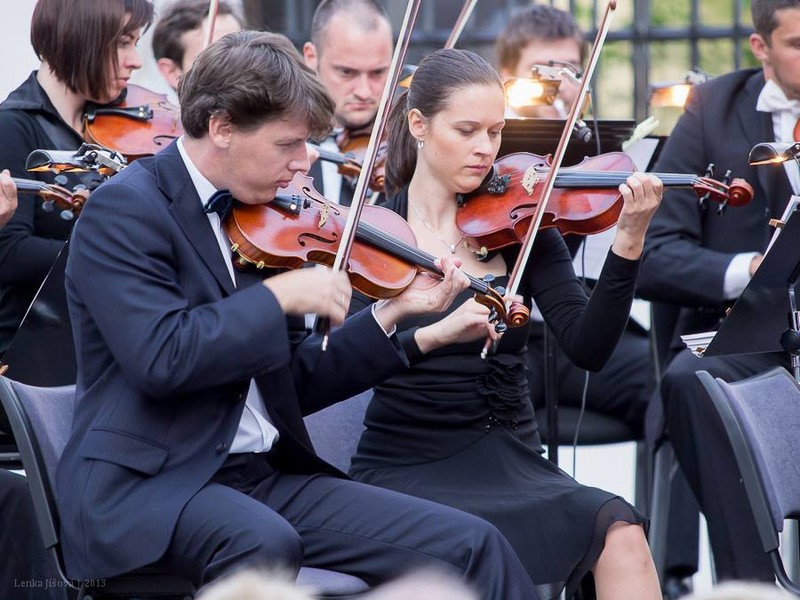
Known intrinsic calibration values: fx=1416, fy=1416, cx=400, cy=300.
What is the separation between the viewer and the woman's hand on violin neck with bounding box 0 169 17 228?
307 centimetres

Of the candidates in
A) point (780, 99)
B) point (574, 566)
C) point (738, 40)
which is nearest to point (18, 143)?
point (574, 566)

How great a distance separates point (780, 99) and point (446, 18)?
219cm

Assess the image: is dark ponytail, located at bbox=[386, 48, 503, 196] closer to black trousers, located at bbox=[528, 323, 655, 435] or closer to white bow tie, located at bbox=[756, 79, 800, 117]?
black trousers, located at bbox=[528, 323, 655, 435]

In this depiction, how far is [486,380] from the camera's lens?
3.10 meters

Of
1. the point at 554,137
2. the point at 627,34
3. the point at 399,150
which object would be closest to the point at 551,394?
the point at 554,137

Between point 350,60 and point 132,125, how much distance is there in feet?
3.18

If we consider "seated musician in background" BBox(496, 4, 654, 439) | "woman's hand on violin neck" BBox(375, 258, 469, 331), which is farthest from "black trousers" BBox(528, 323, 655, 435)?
"woman's hand on violin neck" BBox(375, 258, 469, 331)

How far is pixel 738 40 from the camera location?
577cm

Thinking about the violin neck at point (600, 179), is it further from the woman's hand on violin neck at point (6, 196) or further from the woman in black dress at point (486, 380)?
the woman's hand on violin neck at point (6, 196)

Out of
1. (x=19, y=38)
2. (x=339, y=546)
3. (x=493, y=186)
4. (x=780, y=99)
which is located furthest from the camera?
(x=19, y=38)

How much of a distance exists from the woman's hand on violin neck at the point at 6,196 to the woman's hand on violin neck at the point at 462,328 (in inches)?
37.3

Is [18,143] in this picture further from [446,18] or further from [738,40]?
[738,40]

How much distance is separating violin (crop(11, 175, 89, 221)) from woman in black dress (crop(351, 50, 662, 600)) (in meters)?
0.68

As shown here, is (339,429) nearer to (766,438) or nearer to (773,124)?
(766,438)
